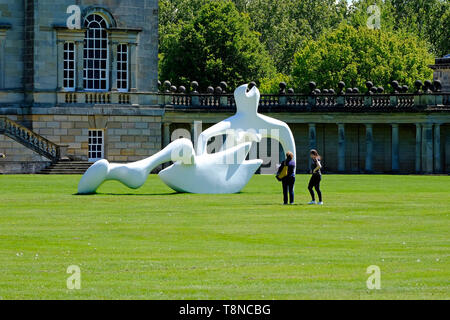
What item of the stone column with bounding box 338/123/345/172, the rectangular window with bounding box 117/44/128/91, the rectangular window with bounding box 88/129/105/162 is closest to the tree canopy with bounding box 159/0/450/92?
the stone column with bounding box 338/123/345/172

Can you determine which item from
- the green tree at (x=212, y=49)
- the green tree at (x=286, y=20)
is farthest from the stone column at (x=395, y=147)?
the green tree at (x=286, y=20)

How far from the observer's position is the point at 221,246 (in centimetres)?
2452

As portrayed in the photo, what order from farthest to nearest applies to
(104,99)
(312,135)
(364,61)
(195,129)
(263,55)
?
(263,55) < (364,61) < (312,135) < (195,129) < (104,99)

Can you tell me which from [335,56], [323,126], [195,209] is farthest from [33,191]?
[335,56]

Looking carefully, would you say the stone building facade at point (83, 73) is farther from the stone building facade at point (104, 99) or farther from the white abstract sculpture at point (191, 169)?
the white abstract sculpture at point (191, 169)

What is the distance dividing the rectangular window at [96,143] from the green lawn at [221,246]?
30.9 m

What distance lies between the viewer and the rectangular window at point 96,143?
71875mm

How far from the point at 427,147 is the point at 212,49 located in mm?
33148

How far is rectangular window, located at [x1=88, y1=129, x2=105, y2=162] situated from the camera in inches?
2830

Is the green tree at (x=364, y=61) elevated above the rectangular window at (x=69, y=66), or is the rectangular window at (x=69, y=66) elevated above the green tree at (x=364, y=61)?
the green tree at (x=364, y=61)

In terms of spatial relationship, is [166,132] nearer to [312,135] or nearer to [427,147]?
[312,135]

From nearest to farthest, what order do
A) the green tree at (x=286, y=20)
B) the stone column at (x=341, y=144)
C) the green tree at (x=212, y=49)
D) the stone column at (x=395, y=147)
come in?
the stone column at (x=395, y=147) → the stone column at (x=341, y=144) → the green tree at (x=212, y=49) → the green tree at (x=286, y=20)

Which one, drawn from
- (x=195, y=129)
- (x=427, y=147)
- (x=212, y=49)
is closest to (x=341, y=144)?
(x=427, y=147)

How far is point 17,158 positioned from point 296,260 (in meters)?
43.7
